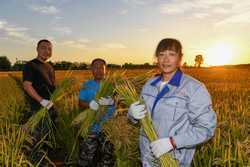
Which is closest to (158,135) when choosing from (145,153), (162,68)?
(145,153)

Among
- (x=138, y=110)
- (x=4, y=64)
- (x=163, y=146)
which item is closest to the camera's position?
(x=163, y=146)

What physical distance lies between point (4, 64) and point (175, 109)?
49.9 metres

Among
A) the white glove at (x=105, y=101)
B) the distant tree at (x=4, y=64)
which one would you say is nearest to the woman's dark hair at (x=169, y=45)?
the white glove at (x=105, y=101)

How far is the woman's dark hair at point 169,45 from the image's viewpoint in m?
3.04

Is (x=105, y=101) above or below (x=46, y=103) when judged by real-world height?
above

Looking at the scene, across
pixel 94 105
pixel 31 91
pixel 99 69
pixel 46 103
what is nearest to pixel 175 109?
pixel 94 105

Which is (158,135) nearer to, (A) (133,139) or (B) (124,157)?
(A) (133,139)

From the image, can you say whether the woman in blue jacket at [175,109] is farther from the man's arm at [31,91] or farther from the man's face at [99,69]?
the man's arm at [31,91]

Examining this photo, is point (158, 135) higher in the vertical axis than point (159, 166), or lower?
higher

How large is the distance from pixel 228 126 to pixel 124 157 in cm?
139

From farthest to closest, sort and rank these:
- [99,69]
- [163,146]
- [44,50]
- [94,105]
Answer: [44,50] < [99,69] < [94,105] < [163,146]

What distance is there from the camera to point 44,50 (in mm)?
5426

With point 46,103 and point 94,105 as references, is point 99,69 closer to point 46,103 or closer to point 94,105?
point 94,105

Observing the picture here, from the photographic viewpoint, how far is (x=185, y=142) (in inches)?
116
